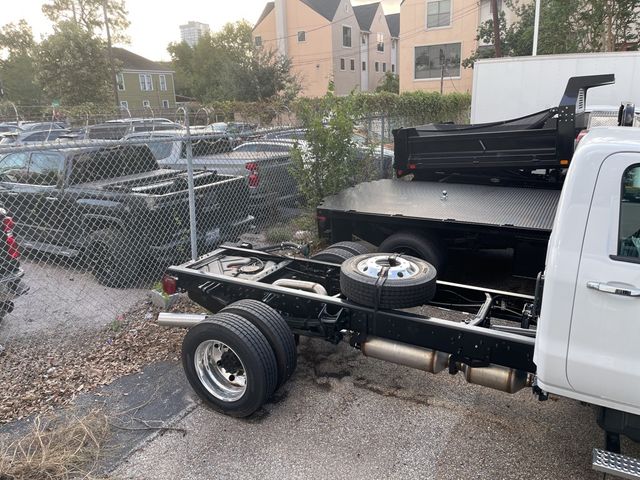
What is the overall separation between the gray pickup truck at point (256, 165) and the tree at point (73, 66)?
99.1 feet

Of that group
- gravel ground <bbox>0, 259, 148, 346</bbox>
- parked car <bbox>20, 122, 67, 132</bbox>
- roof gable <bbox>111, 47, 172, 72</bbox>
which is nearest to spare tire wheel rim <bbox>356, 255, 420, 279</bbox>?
gravel ground <bbox>0, 259, 148, 346</bbox>

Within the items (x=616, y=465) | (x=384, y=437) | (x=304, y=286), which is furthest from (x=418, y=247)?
(x=616, y=465)

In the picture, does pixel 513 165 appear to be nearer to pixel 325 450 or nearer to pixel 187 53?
pixel 325 450

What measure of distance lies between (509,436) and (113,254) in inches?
187

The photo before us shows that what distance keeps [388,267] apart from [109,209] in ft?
12.4

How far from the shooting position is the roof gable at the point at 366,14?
55.0 metres

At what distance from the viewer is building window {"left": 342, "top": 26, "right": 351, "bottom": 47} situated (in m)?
49.5

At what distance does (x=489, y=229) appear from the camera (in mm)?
5219

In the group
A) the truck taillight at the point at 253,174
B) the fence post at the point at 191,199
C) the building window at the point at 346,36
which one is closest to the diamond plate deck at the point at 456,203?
the fence post at the point at 191,199

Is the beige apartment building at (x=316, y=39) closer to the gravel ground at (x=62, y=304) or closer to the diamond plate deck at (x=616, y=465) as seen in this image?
the gravel ground at (x=62, y=304)

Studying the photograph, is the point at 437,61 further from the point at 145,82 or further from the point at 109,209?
the point at 109,209

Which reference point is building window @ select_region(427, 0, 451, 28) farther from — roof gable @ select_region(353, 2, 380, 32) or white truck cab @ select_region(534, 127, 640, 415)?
white truck cab @ select_region(534, 127, 640, 415)

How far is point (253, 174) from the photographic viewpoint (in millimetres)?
8398

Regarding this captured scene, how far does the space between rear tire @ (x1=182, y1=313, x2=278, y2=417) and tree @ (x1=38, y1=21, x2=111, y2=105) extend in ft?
120
